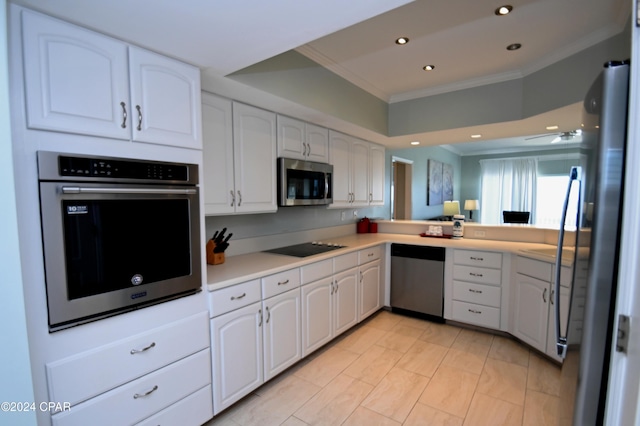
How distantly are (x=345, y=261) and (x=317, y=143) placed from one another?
1197mm

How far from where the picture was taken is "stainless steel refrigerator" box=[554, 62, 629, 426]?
841 millimetres

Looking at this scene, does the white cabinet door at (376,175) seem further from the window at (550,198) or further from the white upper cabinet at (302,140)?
the window at (550,198)

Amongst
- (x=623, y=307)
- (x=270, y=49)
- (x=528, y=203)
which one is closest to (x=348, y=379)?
(x=623, y=307)

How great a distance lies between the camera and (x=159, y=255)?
1574 mm

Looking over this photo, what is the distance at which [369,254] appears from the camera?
3299 mm

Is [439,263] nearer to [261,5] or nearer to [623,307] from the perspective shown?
[623,307]

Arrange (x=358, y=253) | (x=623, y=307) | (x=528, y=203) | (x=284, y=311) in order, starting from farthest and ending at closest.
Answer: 1. (x=528, y=203)
2. (x=358, y=253)
3. (x=284, y=311)
4. (x=623, y=307)

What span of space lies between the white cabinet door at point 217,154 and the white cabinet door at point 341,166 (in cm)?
128

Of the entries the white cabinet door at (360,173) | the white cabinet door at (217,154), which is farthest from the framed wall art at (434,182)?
the white cabinet door at (217,154)

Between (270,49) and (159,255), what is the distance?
1.23 m

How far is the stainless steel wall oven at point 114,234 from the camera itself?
122 centimetres

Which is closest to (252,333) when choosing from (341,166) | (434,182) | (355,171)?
(341,166)

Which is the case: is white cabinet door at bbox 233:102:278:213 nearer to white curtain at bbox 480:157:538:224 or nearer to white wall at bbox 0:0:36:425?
white wall at bbox 0:0:36:425

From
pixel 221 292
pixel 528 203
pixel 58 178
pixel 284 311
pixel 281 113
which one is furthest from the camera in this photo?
pixel 528 203
